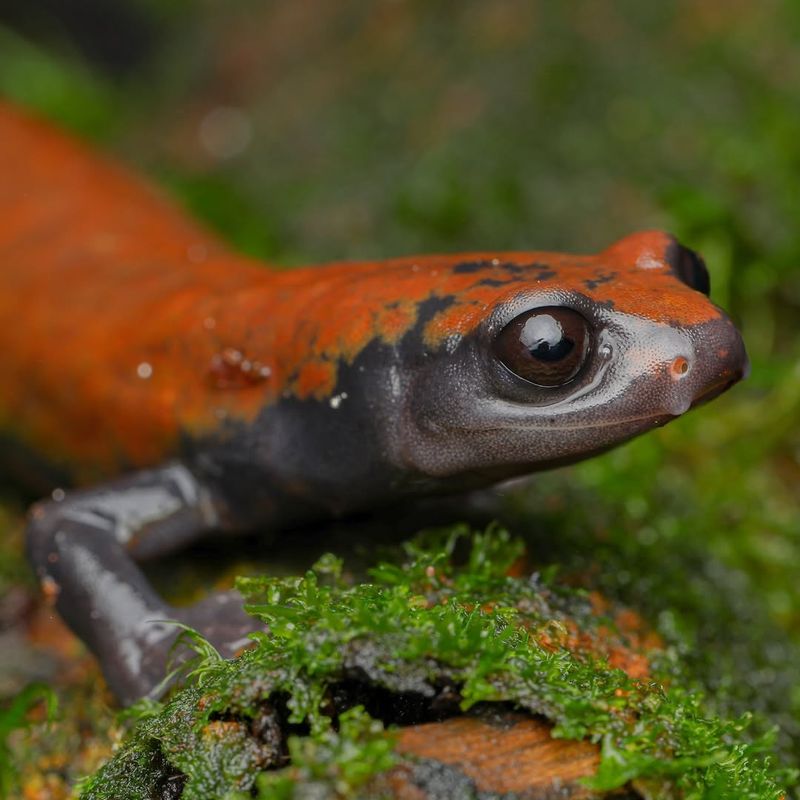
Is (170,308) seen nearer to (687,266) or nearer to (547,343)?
(547,343)

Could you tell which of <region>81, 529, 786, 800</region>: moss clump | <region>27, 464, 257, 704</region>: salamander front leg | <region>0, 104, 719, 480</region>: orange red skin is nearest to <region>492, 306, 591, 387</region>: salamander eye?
<region>0, 104, 719, 480</region>: orange red skin

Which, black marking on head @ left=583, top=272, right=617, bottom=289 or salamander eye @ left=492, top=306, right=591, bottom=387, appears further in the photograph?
black marking on head @ left=583, top=272, right=617, bottom=289

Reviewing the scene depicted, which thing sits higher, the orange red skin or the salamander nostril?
the orange red skin

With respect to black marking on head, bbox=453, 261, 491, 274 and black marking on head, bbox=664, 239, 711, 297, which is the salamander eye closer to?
black marking on head, bbox=453, 261, 491, 274

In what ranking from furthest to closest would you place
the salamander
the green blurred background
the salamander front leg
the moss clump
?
1. the green blurred background
2. the salamander front leg
3. the salamander
4. the moss clump

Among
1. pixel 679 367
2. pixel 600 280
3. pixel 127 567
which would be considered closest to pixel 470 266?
pixel 600 280

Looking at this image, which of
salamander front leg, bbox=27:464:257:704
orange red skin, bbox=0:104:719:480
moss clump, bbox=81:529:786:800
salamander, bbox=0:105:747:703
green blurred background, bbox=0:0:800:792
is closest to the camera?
moss clump, bbox=81:529:786:800

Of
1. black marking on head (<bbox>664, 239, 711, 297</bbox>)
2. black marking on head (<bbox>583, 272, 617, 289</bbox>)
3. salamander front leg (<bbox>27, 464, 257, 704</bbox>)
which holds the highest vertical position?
black marking on head (<bbox>664, 239, 711, 297</bbox>)

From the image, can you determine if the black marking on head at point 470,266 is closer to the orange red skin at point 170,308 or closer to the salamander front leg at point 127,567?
the orange red skin at point 170,308
